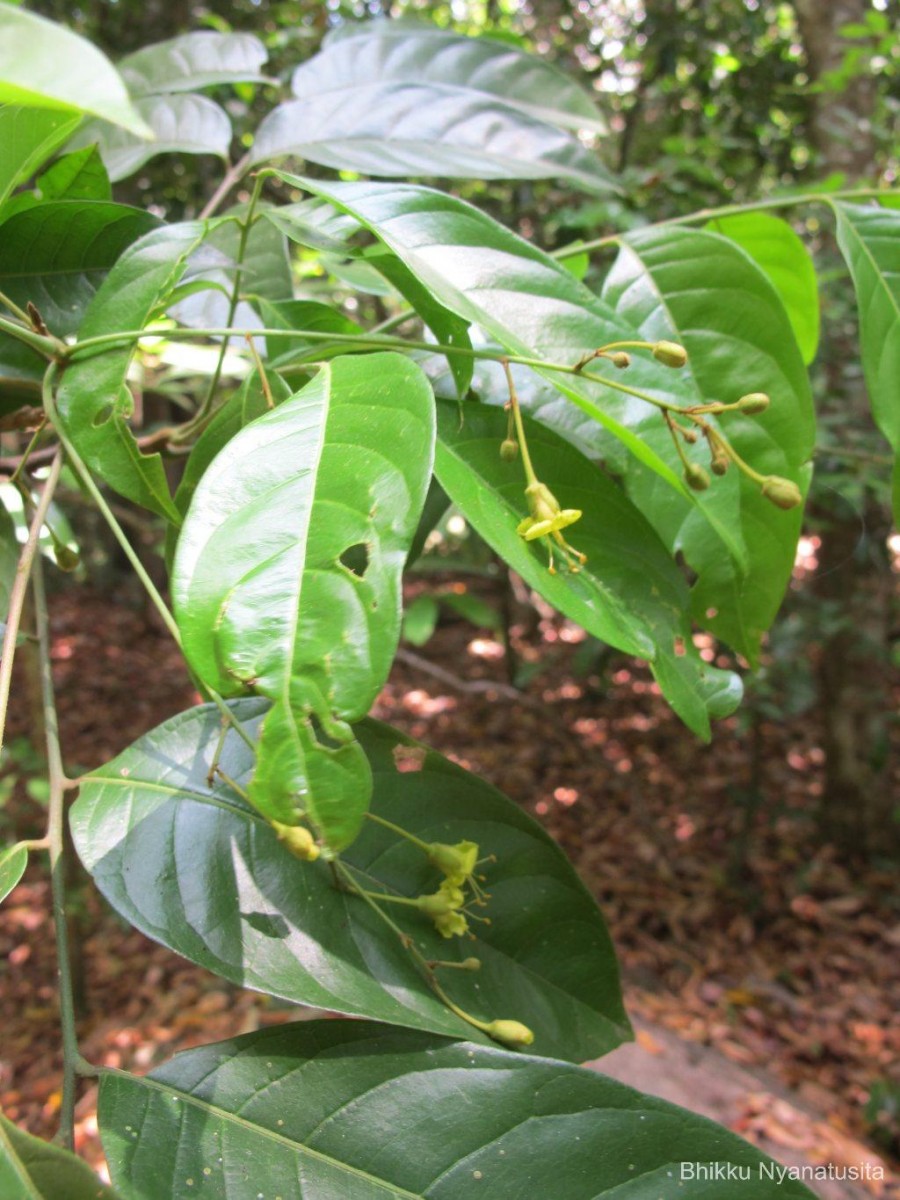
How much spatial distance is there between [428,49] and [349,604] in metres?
0.81

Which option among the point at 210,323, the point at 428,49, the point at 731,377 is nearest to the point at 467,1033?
the point at 731,377

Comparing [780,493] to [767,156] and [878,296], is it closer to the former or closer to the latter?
[878,296]

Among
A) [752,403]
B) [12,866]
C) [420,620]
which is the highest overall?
[752,403]

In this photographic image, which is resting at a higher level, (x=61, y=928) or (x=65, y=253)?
(x=65, y=253)

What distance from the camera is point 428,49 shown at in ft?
3.07

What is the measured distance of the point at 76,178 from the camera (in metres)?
0.72

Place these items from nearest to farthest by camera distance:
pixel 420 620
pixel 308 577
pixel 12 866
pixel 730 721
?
1. pixel 308 577
2. pixel 12 866
3. pixel 420 620
4. pixel 730 721

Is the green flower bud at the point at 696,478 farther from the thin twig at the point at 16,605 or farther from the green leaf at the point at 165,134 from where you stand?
the green leaf at the point at 165,134

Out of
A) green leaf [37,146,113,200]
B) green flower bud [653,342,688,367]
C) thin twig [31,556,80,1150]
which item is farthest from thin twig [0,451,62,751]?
green flower bud [653,342,688,367]

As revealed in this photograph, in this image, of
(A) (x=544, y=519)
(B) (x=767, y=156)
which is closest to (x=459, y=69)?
(A) (x=544, y=519)

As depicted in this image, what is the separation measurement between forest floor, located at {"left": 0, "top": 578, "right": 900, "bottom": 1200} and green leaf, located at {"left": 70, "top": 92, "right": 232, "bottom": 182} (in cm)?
175

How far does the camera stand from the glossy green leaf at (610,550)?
0.56 m

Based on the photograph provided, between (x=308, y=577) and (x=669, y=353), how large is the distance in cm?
27

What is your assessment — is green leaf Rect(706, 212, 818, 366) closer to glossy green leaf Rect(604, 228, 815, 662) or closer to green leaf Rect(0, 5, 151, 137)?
glossy green leaf Rect(604, 228, 815, 662)
